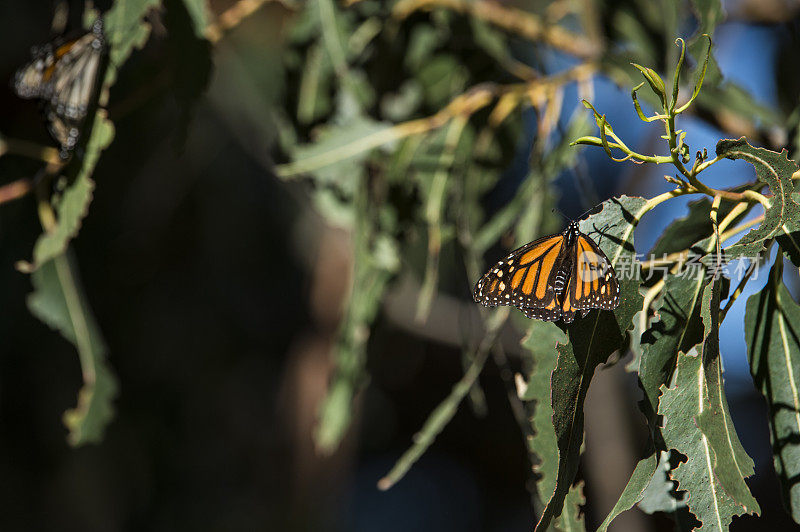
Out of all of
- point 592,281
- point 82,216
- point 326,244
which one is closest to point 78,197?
point 82,216

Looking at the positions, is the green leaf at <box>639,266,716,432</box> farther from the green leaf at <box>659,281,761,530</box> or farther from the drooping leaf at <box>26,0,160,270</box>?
the drooping leaf at <box>26,0,160,270</box>

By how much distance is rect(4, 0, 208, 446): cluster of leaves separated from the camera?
2.61 feet

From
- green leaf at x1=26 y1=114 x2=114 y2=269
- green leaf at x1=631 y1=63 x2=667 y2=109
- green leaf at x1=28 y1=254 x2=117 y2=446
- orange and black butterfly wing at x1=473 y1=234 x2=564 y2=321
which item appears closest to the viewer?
green leaf at x1=631 y1=63 x2=667 y2=109

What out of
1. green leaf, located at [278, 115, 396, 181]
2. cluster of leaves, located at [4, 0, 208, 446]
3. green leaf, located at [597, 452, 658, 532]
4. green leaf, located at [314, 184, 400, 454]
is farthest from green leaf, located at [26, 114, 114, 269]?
green leaf, located at [597, 452, 658, 532]

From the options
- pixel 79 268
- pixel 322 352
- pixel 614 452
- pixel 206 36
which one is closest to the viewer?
pixel 206 36

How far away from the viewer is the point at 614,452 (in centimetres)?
153

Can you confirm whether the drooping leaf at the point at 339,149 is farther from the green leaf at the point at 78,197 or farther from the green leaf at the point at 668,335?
the green leaf at the point at 668,335

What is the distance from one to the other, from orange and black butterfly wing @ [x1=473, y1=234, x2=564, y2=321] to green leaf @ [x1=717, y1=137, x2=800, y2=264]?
0.15 m

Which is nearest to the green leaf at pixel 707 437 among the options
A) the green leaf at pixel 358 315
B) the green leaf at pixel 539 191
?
the green leaf at pixel 539 191

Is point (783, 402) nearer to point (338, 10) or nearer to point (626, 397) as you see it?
point (338, 10)

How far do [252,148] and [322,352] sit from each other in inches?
30.3

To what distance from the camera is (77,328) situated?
103 cm

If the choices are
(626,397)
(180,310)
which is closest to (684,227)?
(626,397)

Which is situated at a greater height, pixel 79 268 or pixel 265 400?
pixel 79 268
